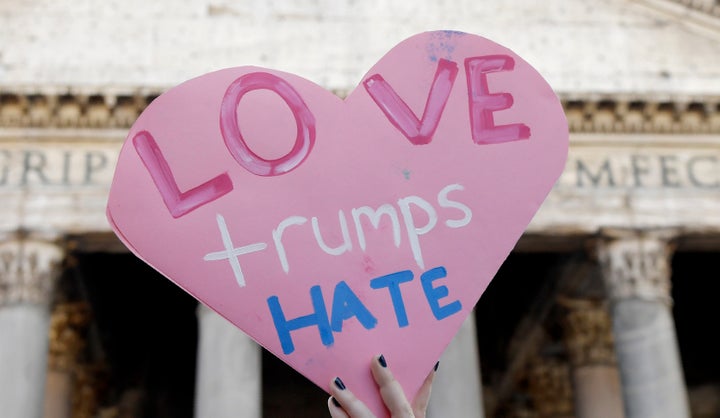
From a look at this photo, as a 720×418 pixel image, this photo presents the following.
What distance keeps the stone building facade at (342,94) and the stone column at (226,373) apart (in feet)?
0.07

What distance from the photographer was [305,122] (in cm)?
294

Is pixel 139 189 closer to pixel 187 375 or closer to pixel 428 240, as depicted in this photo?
pixel 428 240

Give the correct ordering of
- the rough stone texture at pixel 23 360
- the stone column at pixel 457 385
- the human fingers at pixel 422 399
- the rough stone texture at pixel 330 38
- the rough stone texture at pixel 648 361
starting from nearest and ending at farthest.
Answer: the human fingers at pixel 422 399
the rough stone texture at pixel 23 360
the stone column at pixel 457 385
the rough stone texture at pixel 648 361
the rough stone texture at pixel 330 38

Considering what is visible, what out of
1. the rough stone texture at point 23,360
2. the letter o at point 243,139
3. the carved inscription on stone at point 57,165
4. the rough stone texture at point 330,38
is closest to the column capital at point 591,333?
the rough stone texture at point 330,38

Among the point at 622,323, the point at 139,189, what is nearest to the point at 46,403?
the point at 622,323

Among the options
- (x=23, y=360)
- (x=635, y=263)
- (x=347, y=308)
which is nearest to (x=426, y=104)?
(x=347, y=308)

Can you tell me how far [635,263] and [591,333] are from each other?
2692 millimetres

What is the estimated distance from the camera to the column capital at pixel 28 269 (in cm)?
1182

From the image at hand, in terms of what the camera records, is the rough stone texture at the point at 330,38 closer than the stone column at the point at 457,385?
No

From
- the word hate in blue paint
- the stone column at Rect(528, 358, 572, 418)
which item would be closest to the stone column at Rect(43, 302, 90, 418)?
the stone column at Rect(528, 358, 572, 418)

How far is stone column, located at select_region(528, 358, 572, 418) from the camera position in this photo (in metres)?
17.2

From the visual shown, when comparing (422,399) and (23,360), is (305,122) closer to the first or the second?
(422,399)

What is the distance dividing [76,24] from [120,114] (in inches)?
73.1

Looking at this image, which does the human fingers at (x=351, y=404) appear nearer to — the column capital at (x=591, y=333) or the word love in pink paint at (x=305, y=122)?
the word love in pink paint at (x=305, y=122)
